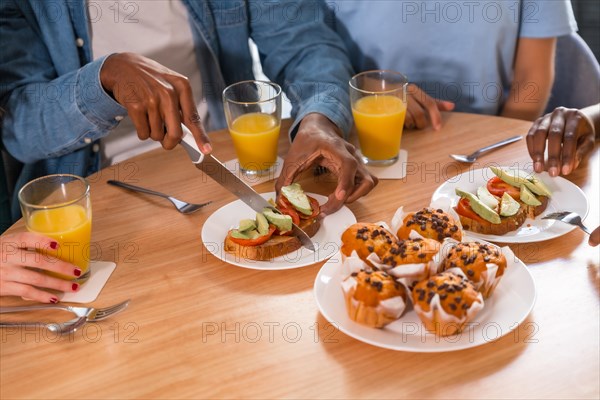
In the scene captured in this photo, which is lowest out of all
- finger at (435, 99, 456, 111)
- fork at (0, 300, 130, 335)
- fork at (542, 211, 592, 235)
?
finger at (435, 99, 456, 111)

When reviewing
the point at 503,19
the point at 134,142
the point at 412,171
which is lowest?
the point at 134,142

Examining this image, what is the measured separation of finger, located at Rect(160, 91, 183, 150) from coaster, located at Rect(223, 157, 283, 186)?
21cm

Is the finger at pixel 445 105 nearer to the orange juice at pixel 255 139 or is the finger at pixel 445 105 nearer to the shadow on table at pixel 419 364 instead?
the orange juice at pixel 255 139

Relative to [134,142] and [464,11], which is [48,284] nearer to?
[134,142]

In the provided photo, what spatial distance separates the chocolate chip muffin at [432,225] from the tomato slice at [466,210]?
73mm

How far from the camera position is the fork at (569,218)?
1.20 metres

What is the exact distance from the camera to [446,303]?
0.94 metres

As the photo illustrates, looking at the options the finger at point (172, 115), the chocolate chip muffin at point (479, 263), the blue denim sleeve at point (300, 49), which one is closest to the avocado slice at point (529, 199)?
the chocolate chip muffin at point (479, 263)

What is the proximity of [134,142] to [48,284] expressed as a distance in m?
0.93

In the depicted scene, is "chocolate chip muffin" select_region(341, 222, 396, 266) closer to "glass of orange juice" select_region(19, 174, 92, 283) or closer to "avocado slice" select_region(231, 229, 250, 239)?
"avocado slice" select_region(231, 229, 250, 239)

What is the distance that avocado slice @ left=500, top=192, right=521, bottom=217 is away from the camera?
121cm

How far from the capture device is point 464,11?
1.93 metres

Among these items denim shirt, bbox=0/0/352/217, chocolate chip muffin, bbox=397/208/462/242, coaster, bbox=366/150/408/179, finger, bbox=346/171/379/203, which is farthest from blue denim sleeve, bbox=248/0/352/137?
chocolate chip muffin, bbox=397/208/462/242

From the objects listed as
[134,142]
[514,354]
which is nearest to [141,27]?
[134,142]
